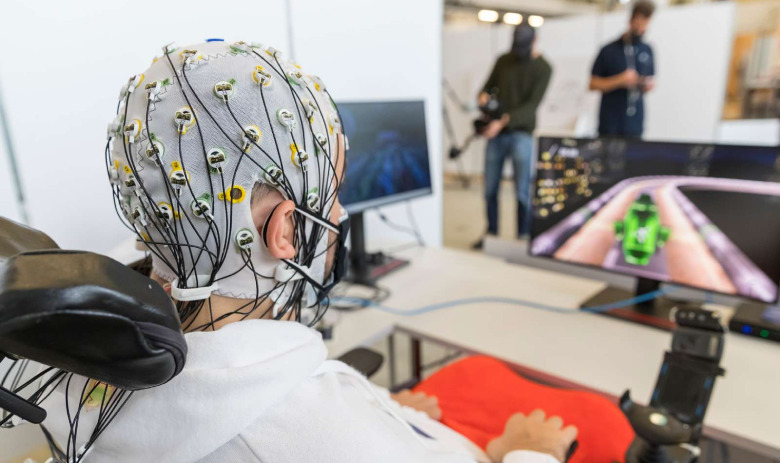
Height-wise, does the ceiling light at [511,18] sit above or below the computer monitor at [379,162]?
above

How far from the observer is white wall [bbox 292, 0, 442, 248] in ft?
6.14

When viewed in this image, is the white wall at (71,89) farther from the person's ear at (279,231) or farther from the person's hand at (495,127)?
the person's hand at (495,127)

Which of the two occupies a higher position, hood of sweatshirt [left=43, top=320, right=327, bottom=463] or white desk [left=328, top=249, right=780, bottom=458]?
hood of sweatshirt [left=43, top=320, right=327, bottom=463]

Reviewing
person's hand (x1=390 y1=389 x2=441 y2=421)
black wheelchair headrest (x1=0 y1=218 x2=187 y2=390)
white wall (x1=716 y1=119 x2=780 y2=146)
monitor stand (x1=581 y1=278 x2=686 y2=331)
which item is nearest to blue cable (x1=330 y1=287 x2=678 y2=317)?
monitor stand (x1=581 y1=278 x2=686 y2=331)

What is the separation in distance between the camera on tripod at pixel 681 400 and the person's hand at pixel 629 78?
9.49ft

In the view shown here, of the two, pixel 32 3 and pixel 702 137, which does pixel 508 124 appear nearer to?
pixel 702 137

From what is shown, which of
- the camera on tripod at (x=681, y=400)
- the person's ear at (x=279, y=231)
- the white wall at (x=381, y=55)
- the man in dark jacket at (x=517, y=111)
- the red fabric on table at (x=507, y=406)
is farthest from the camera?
the man in dark jacket at (x=517, y=111)

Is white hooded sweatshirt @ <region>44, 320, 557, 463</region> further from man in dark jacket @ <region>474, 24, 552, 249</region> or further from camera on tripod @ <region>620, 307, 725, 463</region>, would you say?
man in dark jacket @ <region>474, 24, 552, 249</region>

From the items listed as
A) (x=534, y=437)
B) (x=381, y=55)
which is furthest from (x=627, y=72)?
(x=534, y=437)

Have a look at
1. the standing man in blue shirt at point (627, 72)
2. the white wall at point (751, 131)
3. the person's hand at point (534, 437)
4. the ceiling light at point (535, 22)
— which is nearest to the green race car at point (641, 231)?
the person's hand at point (534, 437)

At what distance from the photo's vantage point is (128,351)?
0.38 meters

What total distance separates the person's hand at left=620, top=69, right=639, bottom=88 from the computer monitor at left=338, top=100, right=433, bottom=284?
2.29 meters

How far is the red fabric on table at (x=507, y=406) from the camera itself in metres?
1.00

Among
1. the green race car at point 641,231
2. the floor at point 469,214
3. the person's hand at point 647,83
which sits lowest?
the floor at point 469,214
